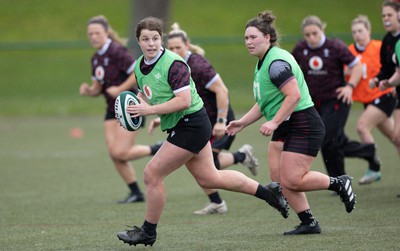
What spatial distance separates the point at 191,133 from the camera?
19.4ft

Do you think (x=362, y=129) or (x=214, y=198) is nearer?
(x=214, y=198)

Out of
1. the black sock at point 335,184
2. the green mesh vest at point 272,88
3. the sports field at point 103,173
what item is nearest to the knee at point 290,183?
the black sock at point 335,184

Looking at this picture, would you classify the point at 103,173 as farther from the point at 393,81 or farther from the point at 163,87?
the point at 163,87

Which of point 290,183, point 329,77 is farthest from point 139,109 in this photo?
point 329,77

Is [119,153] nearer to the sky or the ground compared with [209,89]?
nearer to the ground

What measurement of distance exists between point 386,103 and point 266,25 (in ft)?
12.4

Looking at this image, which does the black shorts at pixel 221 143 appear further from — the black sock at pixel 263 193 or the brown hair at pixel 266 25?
the brown hair at pixel 266 25

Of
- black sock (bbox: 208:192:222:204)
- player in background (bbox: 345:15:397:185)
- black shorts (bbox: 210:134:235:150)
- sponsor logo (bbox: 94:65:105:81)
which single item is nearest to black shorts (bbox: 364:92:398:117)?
player in background (bbox: 345:15:397:185)

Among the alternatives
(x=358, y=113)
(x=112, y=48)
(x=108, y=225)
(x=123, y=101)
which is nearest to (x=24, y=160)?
(x=112, y=48)

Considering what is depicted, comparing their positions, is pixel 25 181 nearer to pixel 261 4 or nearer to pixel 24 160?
pixel 24 160

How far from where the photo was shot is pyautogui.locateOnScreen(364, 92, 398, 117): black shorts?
9.40 meters

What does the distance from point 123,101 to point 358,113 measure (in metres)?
12.7

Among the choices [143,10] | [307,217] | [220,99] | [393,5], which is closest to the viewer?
[307,217]

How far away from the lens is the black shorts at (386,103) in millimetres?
9398
